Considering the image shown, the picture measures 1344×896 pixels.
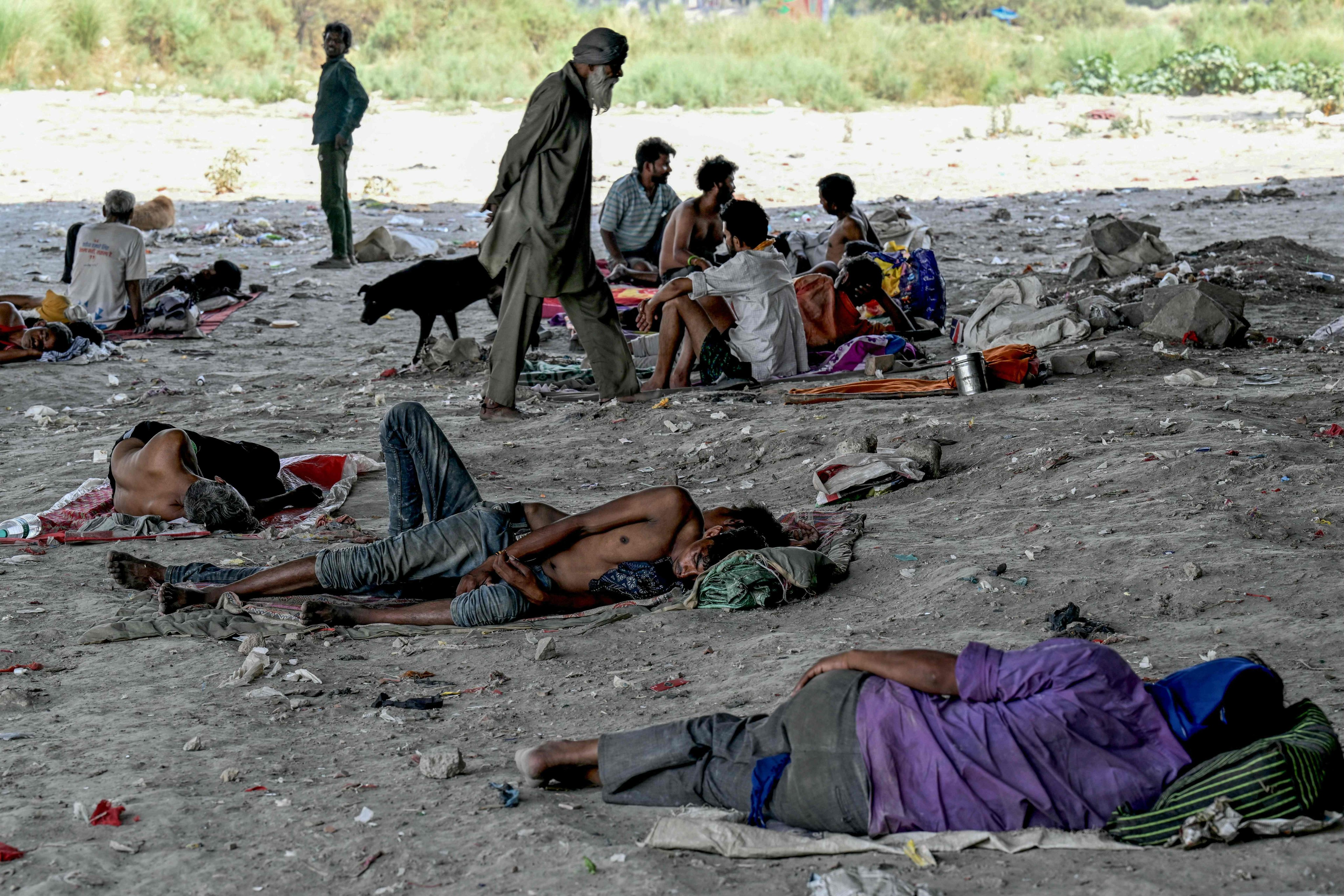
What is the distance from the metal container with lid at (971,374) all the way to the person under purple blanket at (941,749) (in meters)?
4.09

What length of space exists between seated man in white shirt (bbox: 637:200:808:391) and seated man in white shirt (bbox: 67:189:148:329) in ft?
13.6

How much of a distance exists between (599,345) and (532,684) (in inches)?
143

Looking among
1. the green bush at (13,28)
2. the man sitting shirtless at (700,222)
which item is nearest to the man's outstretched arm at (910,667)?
the man sitting shirtless at (700,222)

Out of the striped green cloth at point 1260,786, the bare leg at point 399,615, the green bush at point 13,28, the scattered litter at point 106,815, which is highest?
the green bush at point 13,28

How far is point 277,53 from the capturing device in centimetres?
2688

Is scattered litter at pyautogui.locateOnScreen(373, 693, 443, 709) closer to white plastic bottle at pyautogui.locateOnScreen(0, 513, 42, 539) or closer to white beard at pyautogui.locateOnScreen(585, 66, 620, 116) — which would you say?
white plastic bottle at pyautogui.locateOnScreen(0, 513, 42, 539)

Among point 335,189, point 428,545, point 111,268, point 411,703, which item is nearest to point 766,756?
point 411,703

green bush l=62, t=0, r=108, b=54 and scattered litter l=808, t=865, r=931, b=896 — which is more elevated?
green bush l=62, t=0, r=108, b=54

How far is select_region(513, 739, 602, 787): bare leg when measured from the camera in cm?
267

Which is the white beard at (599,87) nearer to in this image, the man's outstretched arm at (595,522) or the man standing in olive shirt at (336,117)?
the man's outstretched arm at (595,522)

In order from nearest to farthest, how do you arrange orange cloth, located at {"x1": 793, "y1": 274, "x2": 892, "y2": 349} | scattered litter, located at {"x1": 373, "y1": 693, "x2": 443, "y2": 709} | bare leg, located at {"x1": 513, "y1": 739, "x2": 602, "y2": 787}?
bare leg, located at {"x1": 513, "y1": 739, "x2": 602, "y2": 787} < scattered litter, located at {"x1": 373, "y1": 693, "x2": 443, "y2": 709} < orange cloth, located at {"x1": 793, "y1": 274, "x2": 892, "y2": 349}

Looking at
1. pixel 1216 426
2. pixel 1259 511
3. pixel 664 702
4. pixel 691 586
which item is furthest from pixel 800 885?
pixel 1216 426

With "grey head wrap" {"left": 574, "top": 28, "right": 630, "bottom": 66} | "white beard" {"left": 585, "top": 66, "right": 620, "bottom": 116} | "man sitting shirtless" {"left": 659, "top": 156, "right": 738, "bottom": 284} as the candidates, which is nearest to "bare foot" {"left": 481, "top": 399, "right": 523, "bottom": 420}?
"white beard" {"left": 585, "top": 66, "right": 620, "bottom": 116}

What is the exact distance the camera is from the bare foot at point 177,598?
12.8 feet
